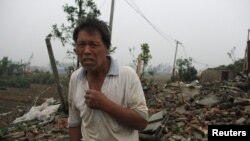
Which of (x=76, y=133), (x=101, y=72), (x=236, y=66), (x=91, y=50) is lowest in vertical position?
(x=76, y=133)

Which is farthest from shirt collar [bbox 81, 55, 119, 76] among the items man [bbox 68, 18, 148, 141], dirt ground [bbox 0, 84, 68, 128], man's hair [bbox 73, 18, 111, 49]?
dirt ground [bbox 0, 84, 68, 128]

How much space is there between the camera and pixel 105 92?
168cm

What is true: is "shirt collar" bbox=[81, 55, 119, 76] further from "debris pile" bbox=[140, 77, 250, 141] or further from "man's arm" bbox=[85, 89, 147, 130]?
"debris pile" bbox=[140, 77, 250, 141]

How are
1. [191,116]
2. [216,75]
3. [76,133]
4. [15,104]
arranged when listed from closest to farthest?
1. [76,133]
2. [191,116]
3. [15,104]
4. [216,75]

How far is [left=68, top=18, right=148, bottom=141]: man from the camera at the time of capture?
1.62 m

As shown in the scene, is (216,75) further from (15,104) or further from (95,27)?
(95,27)

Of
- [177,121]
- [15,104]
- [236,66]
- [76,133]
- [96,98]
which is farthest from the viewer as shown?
[236,66]

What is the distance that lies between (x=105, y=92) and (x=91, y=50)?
235 mm

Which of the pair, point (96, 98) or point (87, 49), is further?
point (87, 49)

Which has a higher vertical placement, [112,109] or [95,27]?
[95,27]

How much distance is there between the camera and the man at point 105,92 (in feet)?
5.32

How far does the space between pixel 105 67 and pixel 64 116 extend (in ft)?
25.1

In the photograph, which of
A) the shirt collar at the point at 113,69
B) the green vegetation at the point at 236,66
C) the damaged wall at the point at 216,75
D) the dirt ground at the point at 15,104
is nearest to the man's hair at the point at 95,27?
the shirt collar at the point at 113,69

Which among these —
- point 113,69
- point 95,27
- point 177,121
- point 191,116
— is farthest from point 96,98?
point 191,116
